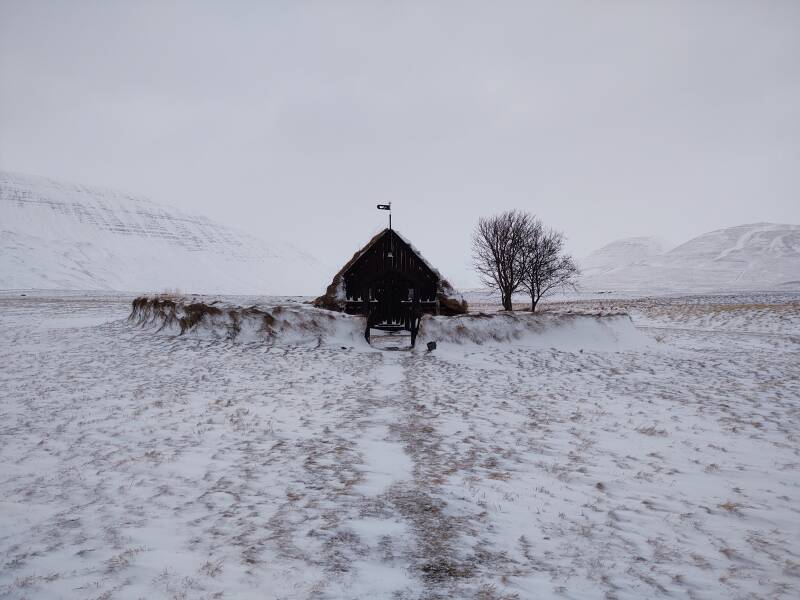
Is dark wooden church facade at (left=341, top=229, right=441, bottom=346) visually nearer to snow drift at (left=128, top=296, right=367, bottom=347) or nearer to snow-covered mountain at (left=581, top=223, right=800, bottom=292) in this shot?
snow drift at (left=128, top=296, right=367, bottom=347)

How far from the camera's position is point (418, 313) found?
19078 millimetres

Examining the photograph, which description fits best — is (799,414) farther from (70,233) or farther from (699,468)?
(70,233)

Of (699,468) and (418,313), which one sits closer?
(699,468)

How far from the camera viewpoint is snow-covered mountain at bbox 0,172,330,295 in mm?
93750

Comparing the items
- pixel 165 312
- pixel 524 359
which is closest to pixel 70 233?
pixel 165 312

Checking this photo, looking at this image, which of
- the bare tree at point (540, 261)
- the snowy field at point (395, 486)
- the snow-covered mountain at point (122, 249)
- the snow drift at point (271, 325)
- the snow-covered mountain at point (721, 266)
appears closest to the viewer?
the snowy field at point (395, 486)

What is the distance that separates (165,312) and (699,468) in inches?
774

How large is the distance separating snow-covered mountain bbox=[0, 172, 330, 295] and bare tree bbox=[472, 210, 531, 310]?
94.6 m

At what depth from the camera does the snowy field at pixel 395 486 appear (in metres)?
3.20

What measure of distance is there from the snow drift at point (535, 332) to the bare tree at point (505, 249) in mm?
11087

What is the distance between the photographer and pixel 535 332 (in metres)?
16.0

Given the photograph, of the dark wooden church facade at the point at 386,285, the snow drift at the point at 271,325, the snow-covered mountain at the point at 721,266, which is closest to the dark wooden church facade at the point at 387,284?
the dark wooden church facade at the point at 386,285

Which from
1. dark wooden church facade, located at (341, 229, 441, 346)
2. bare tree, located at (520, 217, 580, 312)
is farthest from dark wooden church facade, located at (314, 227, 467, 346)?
bare tree, located at (520, 217, 580, 312)

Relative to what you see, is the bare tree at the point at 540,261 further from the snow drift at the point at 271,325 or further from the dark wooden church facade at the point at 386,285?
the snow drift at the point at 271,325
